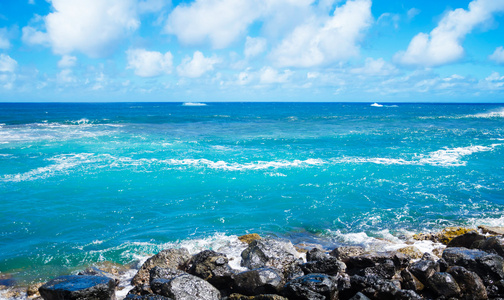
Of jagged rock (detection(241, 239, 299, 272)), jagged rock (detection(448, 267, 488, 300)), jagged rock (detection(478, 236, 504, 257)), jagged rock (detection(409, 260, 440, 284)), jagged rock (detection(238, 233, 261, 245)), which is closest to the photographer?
jagged rock (detection(448, 267, 488, 300))

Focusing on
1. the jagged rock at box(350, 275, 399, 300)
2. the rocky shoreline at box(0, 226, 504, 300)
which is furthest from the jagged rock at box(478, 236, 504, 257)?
the jagged rock at box(350, 275, 399, 300)

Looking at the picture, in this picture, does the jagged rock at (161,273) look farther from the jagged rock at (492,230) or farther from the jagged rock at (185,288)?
the jagged rock at (492,230)

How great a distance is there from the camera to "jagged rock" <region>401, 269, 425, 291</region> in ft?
32.8

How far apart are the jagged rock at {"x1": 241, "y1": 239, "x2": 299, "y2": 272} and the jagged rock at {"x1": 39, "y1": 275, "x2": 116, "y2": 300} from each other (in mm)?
4692

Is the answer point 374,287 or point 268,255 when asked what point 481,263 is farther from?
point 268,255

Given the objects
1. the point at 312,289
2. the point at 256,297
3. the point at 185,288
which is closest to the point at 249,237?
the point at 185,288

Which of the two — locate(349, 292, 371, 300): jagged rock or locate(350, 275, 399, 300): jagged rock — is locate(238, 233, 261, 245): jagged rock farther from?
locate(349, 292, 371, 300): jagged rock

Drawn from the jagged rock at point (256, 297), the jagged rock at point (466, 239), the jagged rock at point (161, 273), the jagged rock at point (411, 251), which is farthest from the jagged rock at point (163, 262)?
the jagged rock at point (466, 239)

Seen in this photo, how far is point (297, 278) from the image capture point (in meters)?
9.62

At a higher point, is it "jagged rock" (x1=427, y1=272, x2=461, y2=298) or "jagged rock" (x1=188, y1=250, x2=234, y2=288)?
"jagged rock" (x1=427, y1=272, x2=461, y2=298)

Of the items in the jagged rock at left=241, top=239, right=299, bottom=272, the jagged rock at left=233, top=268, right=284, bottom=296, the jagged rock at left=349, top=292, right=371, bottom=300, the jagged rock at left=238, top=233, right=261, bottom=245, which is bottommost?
the jagged rock at left=238, top=233, right=261, bottom=245

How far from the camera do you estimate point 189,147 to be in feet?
125

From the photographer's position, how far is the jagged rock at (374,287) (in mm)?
8977

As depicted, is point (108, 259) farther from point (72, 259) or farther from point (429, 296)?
point (429, 296)
